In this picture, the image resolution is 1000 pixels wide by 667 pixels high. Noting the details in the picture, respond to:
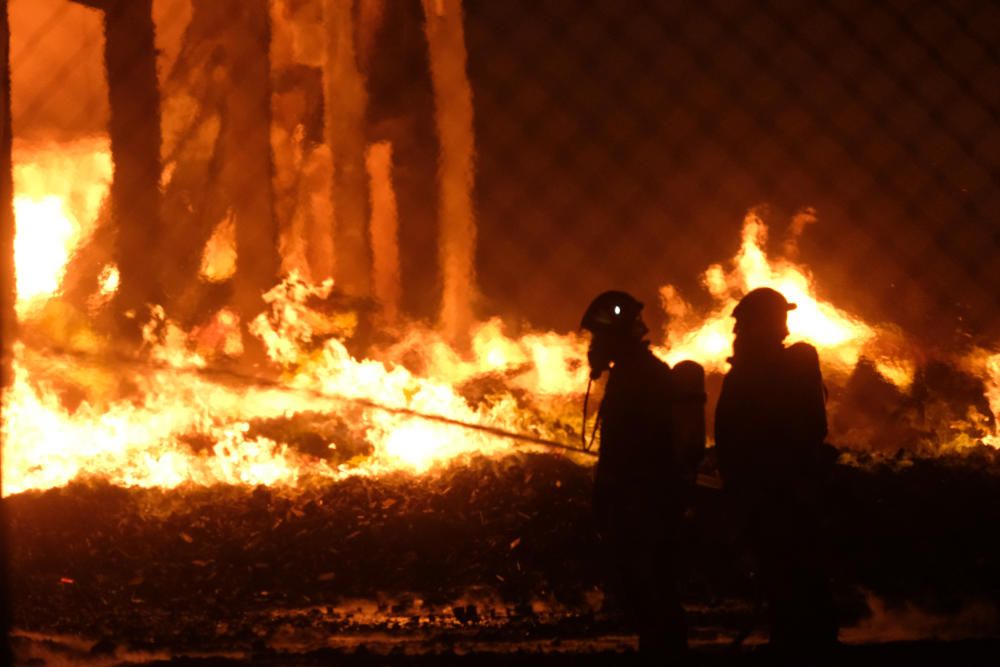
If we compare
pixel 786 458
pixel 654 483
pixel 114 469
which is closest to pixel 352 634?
pixel 654 483

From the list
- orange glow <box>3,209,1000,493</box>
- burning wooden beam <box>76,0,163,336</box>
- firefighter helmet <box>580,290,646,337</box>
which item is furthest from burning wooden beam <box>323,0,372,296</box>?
firefighter helmet <box>580,290,646,337</box>

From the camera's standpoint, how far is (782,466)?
4160mm

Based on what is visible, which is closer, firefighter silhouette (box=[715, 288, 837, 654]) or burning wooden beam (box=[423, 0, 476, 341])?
firefighter silhouette (box=[715, 288, 837, 654])

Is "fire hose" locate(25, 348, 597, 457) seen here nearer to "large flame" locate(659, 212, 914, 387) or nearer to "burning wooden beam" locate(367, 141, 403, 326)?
"burning wooden beam" locate(367, 141, 403, 326)

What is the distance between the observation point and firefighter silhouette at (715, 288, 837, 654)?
4152mm

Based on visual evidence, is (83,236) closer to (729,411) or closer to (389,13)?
(389,13)

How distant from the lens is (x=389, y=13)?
9.04 meters

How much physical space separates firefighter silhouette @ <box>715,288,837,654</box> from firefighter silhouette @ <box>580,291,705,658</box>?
308mm

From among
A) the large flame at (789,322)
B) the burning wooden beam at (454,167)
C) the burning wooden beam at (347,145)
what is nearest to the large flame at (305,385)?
the large flame at (789,322)

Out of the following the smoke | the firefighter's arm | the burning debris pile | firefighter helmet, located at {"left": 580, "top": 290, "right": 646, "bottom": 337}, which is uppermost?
firefighter helmet, located at {"left": 580, "top": 290, "right": 646, "bottom": 337}

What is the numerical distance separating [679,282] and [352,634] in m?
4.26

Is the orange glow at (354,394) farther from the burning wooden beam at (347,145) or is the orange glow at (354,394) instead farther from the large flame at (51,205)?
the burning wooden beam at (347,145)

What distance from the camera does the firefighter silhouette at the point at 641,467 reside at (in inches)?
153

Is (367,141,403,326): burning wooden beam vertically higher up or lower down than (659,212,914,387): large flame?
higher up
